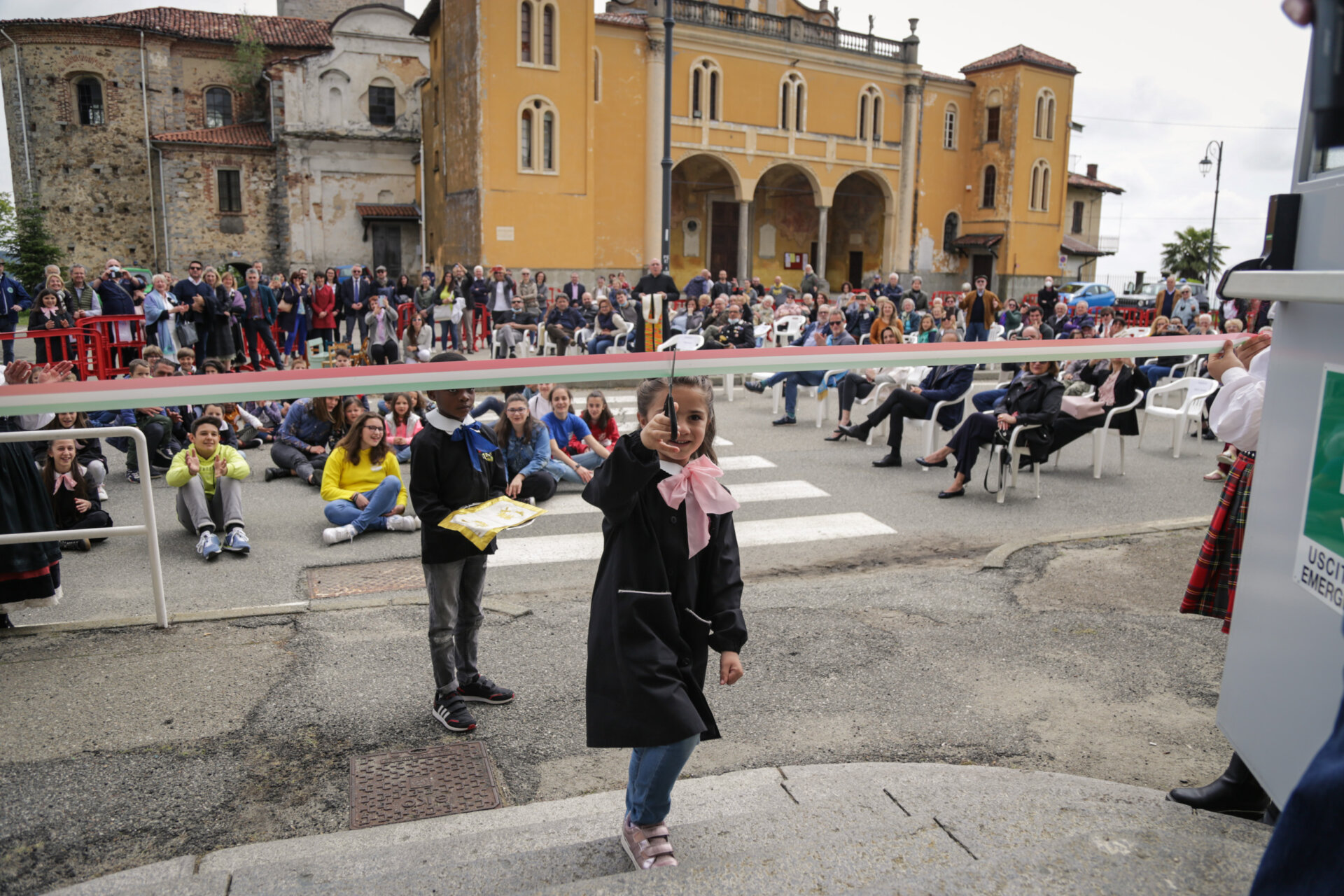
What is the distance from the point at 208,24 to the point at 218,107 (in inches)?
157

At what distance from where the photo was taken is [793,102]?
40.2 m

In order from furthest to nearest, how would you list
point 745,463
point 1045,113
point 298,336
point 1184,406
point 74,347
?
point 1045,113 → point 298,336 → point 74,347 → point 1184,406 → point 745,463

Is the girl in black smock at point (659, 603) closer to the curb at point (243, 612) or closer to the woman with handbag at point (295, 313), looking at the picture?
the curb at point (243, 612)

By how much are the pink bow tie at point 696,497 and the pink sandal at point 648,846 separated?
96cm

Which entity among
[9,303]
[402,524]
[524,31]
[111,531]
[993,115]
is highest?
[524,31]

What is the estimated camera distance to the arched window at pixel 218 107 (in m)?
43.4

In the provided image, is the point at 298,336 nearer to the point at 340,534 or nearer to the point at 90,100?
the point at 340,534

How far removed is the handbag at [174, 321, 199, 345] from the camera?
53.2ft

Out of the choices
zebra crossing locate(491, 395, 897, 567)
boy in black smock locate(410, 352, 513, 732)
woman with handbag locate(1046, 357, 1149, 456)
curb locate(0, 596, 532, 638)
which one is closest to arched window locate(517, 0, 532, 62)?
zebra crossing locate(491, 395, 897, 567)

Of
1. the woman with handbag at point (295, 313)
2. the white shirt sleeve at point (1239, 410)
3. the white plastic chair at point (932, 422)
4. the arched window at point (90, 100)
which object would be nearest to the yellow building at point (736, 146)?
the woman with handbag at point (295, 313)

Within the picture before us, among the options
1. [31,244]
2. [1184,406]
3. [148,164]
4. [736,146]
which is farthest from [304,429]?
[148,164]

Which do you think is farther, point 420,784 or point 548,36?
point 548,36

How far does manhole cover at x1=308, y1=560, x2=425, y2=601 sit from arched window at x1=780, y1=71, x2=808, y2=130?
36.4 m

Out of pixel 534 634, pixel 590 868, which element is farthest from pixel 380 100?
pixel 590 868
